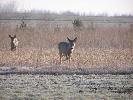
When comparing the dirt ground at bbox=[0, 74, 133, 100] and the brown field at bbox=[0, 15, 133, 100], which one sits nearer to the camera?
the dirt ground at bbox=[0, 74, 133, 100]

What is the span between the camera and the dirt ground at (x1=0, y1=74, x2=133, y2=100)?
9.31 meters

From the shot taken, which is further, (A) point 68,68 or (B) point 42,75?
(A) point 68,68

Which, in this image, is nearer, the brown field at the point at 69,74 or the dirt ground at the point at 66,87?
the dirt ground at the point at 66,87

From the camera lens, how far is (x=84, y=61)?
55.1 feet

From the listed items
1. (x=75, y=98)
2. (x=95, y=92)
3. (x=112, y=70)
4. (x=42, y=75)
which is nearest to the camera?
(x=75, y=98)

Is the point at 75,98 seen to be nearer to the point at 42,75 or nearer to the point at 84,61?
the point at 42,75

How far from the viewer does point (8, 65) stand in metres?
16.0

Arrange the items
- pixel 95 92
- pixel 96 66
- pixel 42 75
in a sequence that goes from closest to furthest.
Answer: pixel 95 92, pixel 42 75, pixel 96 66

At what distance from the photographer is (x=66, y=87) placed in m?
10.5

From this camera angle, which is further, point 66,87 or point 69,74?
point 69,74

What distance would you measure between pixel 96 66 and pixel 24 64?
10.9 feet

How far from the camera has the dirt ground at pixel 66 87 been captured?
30.6 feet

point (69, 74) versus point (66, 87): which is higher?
point (66, 87)

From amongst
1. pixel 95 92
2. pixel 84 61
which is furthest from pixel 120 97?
pixel 84 61
